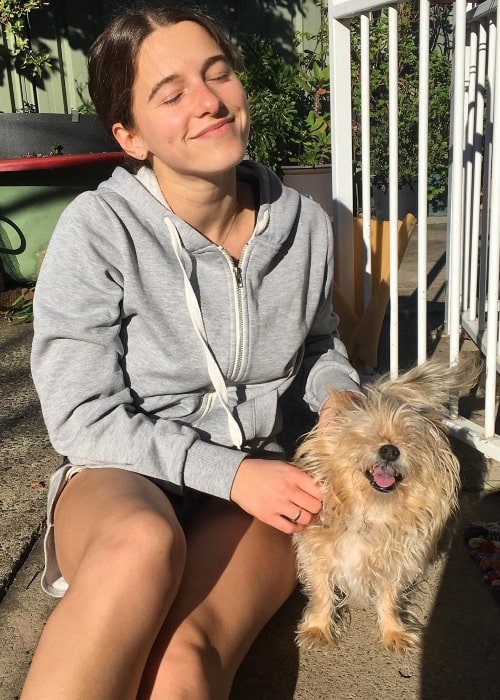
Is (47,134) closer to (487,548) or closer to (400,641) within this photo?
(487,548)

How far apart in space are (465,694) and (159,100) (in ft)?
5.96

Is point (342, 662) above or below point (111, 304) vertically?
below

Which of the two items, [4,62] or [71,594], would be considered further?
[4,62]

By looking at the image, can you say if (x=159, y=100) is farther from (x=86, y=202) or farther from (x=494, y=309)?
(x=494, y=309)

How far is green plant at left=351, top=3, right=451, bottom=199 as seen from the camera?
24.0ft

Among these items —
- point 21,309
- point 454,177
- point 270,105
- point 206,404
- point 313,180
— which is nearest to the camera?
point 206,404

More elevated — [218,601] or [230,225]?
[230,225]

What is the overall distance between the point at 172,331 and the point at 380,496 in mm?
764

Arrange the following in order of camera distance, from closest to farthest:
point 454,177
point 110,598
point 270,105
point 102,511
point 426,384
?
point 110,598, point 102,511, point 426,384, point 454,177, point 270,105

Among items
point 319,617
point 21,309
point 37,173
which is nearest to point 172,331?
point 319,617

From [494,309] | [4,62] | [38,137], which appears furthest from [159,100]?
[4,62]

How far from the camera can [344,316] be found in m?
3.19

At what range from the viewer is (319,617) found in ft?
6.81

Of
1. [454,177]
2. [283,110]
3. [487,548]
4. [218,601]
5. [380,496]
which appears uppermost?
[283,110]
